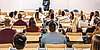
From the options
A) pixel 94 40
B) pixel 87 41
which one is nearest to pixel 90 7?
pixel 87 41

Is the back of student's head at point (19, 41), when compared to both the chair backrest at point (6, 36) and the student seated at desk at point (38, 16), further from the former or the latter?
the student seated at desk at point (38, 16)

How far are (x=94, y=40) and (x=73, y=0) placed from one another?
47.0 ft

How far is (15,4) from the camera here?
48.4 feet

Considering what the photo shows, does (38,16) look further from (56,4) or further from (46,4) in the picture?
(56,4)

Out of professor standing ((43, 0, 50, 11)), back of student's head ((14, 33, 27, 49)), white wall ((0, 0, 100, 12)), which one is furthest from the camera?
white wall ((0, 0, 100, 12))

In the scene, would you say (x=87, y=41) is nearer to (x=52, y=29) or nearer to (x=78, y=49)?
(x=52, y=29)

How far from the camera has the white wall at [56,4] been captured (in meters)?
14.7

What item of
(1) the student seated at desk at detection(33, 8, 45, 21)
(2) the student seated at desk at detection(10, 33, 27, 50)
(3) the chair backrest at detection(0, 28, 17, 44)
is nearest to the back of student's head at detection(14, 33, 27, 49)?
(2) the student seated at desk at detection(10, 33, 27, 50)

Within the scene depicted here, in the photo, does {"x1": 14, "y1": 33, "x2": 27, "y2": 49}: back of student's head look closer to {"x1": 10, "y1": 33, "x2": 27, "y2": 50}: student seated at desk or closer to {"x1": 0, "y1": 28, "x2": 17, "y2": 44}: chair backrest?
{"x1": 10, "y1": 33, "x2": 27, "y2": 50}: student seated at desk

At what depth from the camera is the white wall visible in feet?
48.3

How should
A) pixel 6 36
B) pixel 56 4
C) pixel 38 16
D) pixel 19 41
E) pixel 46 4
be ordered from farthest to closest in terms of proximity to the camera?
1. pixel 56 4
2. pixel 46 4
3. pixel 38 16
4. pixel 6 36
5. pixel 19 41

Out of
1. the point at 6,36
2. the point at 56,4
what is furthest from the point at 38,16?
the point at 56,4

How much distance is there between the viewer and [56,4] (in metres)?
15.0

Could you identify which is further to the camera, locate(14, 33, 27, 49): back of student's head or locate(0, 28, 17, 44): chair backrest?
locate(0, 28, 17, 44): chair backrest
